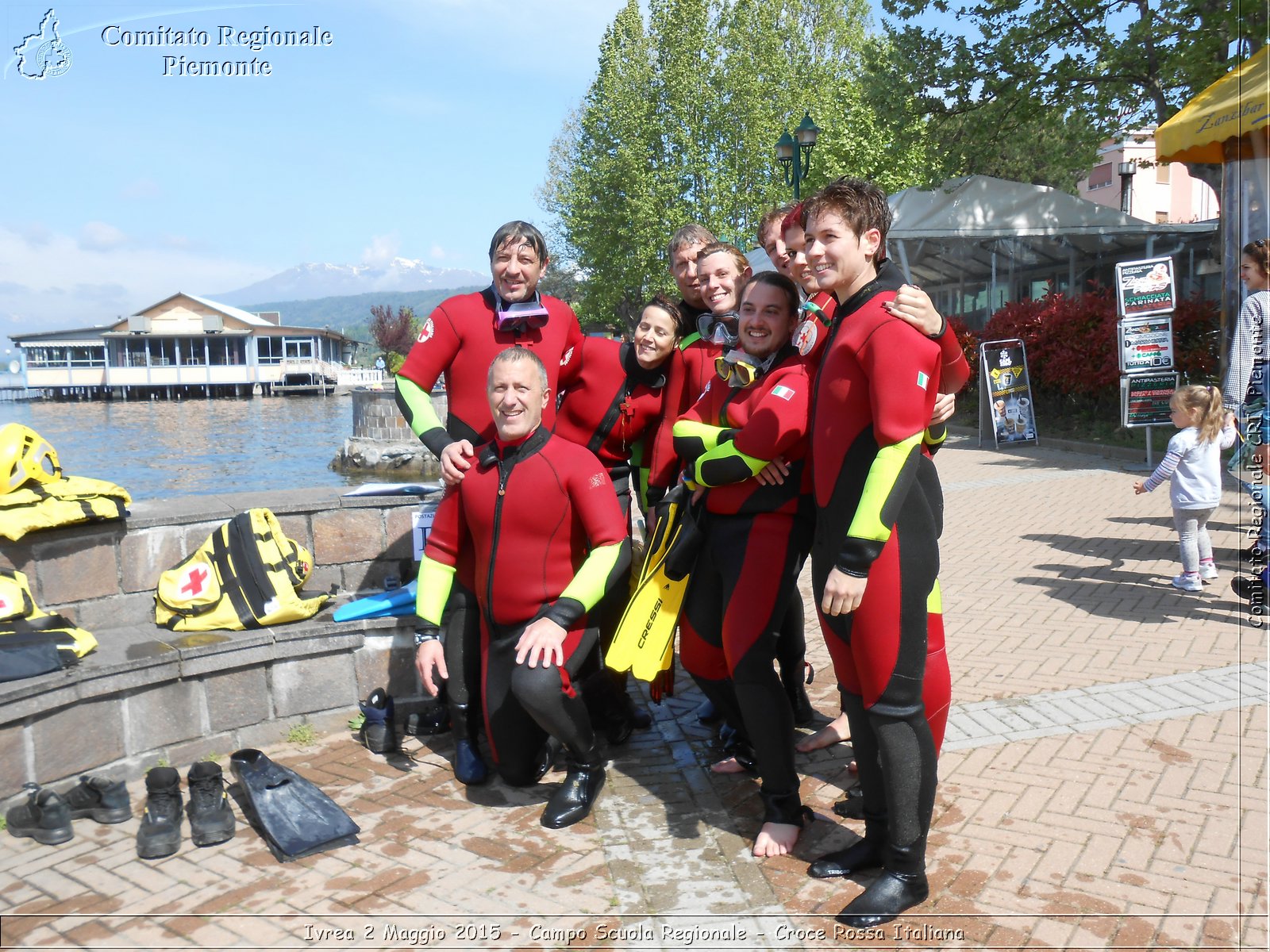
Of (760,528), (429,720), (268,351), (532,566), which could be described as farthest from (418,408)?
(268,351)

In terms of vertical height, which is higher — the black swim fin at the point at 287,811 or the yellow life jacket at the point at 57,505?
the yellow life jacket at the point at 57,505

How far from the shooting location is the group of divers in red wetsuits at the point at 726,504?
8.90 feet

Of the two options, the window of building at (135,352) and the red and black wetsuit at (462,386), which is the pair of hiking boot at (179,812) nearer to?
the red and black wetsuit at (462,386)

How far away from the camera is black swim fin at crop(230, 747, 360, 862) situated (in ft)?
10.7

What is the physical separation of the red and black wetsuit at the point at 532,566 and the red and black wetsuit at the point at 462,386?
226 millimetres

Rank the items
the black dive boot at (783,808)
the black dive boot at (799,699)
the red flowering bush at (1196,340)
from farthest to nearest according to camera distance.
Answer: the red flowering bush at (1196,340) → the black dive boot at (799,699) → the black dive boot at (783,808)

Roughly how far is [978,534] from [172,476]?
23.4m

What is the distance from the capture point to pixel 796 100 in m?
40.9

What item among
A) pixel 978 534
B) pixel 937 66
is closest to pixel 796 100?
pixel 937 66

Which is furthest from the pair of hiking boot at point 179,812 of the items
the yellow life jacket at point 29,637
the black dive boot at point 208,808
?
the yellow life jacket at point 29,637

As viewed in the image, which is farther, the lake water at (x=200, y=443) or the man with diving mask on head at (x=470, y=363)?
the lake water at (x=200, y=443)

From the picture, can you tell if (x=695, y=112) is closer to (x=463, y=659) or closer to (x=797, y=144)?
(x=797, y=144)

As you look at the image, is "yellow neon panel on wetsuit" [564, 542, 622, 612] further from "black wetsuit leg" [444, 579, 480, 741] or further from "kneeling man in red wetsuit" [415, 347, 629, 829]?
"black wetsuit leg" [444, 579, 480, 741]

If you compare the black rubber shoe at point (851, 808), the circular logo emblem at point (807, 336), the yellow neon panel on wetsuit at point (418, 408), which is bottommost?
the black rubber shoe at point (851, 808)
